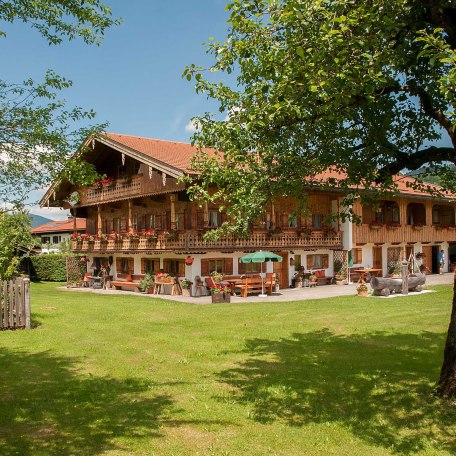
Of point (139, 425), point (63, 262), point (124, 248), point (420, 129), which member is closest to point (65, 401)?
point (139, 425)

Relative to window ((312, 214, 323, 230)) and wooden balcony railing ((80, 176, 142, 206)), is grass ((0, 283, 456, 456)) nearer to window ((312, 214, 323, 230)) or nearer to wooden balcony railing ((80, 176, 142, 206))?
wooden balcony railing ((80, 176, 142, 206))

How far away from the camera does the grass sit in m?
6.11

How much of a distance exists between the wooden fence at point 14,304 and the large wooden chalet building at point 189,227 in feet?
31.8

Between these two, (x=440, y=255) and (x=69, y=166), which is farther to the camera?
(x=440, y=255)

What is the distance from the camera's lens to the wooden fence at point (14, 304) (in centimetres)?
1345

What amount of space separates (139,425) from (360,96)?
232 inches

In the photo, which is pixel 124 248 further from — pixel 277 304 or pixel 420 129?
pixel 420 129

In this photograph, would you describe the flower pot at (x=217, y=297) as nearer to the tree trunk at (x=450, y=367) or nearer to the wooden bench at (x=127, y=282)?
the wooden bench at (x=127, y=282)

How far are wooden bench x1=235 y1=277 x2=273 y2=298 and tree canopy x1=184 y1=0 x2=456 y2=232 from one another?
14730 millimetres

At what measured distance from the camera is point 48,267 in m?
41.4

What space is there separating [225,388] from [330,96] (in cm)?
487

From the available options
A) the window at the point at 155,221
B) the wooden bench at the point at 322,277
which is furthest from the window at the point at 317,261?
the window at the point at 155,221

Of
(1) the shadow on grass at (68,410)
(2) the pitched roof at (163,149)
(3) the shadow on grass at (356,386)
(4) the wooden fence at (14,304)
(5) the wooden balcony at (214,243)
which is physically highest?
(2) the pitched roof at (163,149)

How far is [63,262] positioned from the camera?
41062 millimetres
